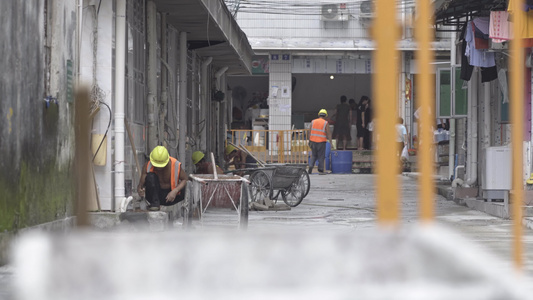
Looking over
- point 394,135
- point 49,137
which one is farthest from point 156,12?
point 394,135

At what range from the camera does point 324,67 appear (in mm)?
34406

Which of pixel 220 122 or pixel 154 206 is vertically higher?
pixel 220 122

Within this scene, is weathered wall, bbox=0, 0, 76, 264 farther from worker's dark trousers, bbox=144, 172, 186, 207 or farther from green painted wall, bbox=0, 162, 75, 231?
worker's dark trousers, bbox=144, 172, 186, 207

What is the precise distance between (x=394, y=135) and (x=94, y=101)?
9.28 meters

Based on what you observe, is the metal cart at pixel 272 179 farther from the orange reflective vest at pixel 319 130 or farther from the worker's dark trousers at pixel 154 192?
the orange reflective vest at pixel 319 130

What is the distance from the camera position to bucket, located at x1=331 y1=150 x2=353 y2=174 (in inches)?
1216

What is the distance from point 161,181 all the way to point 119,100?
123cm

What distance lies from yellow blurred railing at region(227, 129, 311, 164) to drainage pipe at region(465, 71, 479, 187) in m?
12.9

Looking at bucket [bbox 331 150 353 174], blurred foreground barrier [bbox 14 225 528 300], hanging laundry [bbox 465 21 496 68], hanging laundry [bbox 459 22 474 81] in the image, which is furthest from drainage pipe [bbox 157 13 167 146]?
bucket [bbox 331 150 353 174]

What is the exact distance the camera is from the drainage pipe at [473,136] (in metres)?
18.8

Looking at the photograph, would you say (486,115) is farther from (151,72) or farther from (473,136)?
(151,72)

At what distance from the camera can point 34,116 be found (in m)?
9.73

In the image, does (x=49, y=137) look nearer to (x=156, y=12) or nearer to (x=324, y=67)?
(x=156, y=12)

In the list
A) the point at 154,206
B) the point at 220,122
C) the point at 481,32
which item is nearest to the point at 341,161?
the point at 220,122
